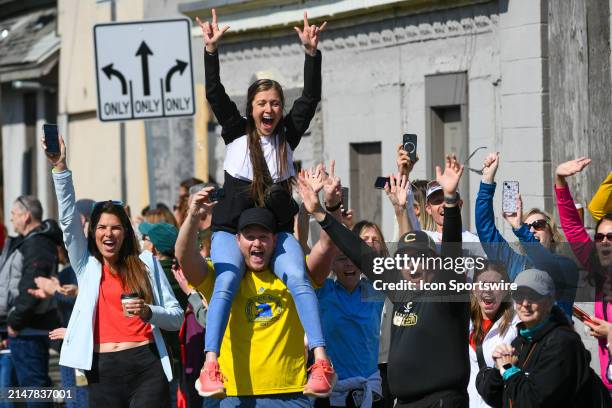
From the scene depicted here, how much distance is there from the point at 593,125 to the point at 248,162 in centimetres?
608

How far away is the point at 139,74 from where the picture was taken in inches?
508

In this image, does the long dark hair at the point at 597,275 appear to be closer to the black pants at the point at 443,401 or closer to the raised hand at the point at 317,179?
the black pants at the point at 443,401

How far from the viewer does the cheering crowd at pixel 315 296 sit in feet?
24.7

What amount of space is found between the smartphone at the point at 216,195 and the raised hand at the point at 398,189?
1.01m

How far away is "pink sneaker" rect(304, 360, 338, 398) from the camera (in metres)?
7.54

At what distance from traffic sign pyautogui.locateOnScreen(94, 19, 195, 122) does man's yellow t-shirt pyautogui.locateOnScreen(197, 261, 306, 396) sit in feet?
17.1

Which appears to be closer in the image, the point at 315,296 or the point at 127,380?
the point at 315,296

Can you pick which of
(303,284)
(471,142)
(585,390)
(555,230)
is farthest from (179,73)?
(585,390)

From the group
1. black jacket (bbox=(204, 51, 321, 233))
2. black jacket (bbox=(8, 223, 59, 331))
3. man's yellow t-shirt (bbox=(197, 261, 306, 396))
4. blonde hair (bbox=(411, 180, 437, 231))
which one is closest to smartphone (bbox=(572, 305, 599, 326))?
man's yellow t-shirt (bbox=(197, 261, 306, 396))

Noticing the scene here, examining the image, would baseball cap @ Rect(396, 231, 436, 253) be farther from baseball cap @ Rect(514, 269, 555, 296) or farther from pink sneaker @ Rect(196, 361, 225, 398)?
pink sneaker @ Rect(196, 361, 225, 398)

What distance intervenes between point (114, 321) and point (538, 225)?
2789 millimetres

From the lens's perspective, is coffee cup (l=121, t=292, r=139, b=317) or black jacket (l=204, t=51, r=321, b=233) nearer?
black jacket (l=204, t=51, r=321, b=233)

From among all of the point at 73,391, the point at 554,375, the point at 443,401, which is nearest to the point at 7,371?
the point at 73,391

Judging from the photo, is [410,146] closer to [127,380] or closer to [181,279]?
[181,279]
